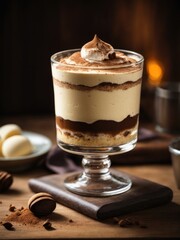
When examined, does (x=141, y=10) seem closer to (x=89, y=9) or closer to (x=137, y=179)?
(x=89, y=9)

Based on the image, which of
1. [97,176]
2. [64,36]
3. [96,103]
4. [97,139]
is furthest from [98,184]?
[64,36]

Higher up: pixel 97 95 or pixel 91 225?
pixel 97 95

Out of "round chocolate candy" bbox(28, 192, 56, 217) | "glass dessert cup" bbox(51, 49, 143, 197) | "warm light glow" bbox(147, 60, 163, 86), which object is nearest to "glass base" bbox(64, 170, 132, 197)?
"glass dessert cup" bbox(51, 49, 143, 197)

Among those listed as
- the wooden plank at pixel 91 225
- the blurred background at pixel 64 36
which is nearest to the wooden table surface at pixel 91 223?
the wooden plank at pixel 91 225

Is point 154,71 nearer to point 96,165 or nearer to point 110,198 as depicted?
point 96,165

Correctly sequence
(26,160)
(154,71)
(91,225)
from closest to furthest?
1. (91,225)
2. (26,160)
3. (154,71)

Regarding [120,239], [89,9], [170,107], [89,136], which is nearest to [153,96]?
[170,107]

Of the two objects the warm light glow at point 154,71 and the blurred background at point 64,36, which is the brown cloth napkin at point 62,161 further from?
the warm light glow at point 154,71

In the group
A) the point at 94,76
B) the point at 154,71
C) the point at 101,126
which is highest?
the point at 94,76
